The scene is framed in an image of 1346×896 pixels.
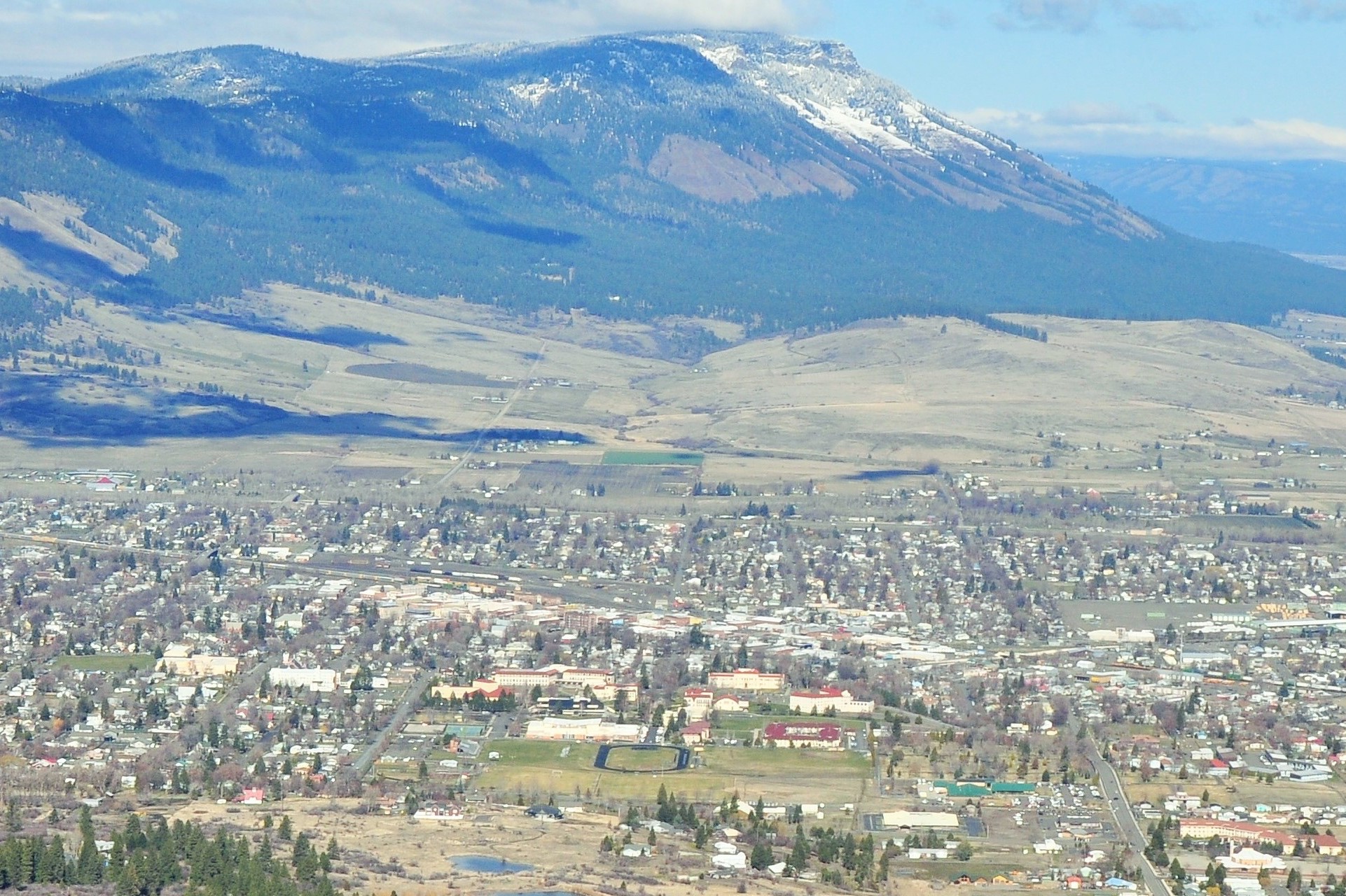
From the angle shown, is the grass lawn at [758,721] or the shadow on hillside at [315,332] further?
the shadow on hillside at [315,332]

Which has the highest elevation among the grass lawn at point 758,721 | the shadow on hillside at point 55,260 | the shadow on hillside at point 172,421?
the shadow on hillside at point 55,260

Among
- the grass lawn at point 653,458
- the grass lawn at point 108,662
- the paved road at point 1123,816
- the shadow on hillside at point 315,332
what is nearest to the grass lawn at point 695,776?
the paved road at point 1123,816

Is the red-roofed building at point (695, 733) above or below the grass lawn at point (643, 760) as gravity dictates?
above

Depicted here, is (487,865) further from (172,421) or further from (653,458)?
(172,421)

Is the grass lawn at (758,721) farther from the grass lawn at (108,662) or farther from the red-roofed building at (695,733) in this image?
the grass lawn at (108,662)

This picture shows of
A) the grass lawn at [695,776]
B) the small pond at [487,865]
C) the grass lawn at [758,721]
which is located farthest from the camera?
the grass lawn at [758,721]

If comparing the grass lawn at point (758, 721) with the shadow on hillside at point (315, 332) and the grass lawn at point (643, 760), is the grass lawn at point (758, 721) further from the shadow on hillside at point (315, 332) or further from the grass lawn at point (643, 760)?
the shadow on hillside at point (315, 332)

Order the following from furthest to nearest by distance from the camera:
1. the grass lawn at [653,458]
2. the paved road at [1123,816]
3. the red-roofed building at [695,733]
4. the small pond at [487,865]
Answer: the grass lawn at [653,458] → the red-roofed building at [695,733] → the paved road at [1123,816] → the small pond at [487,865]
